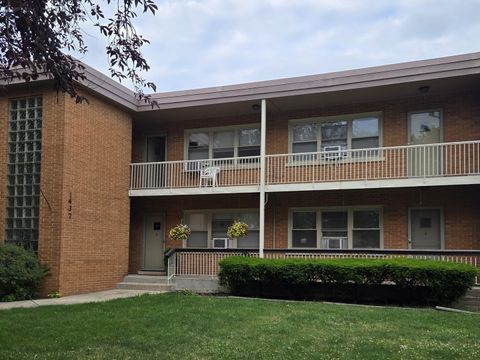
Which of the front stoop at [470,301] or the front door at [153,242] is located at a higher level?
the front door at [153,242]

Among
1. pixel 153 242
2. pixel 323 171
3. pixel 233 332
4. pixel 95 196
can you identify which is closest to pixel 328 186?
pixel 323 171

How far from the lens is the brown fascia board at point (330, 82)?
13.3 metres

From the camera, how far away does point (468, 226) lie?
47.1ft

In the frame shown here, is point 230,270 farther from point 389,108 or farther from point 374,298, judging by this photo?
point 389,108

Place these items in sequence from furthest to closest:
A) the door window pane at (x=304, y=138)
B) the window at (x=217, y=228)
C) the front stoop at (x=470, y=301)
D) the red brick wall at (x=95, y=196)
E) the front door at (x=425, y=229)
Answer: the window at (x=217, y=228) → the door window pane at (x=304, y=138) → the front door at (x=425, y=229) → the red brick wall at (x=95, y=196) → the front stoop at (x=470, y=301)

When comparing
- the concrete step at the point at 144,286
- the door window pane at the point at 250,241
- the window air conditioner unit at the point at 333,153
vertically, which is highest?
the window air conditioner unit at the point at 333,153

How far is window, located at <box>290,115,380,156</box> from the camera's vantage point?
620 inches

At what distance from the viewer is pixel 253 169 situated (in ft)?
54.2

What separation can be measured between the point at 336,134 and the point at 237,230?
161 inches

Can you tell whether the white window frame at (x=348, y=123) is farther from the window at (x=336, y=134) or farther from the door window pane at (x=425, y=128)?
the door window pane at (x=425, y=128)

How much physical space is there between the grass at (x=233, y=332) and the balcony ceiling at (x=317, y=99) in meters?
6.22

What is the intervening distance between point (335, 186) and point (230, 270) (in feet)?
11.9

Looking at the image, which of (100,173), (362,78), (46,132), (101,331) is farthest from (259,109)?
(101,331)

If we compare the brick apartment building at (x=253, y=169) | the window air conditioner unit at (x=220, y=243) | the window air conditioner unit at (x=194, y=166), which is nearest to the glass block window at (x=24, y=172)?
the brick apartment building at (x=253, y=169)
